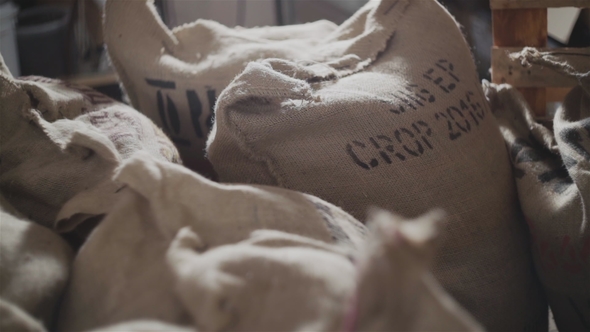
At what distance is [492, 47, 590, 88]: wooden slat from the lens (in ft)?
2.52

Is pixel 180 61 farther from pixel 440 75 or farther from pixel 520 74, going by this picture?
pixel 520 74

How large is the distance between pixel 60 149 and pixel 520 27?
2.04ft

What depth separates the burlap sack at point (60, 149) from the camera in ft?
1.77

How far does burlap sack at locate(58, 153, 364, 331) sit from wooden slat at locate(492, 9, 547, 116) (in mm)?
466

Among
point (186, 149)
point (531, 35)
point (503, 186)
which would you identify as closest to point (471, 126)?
point (503, 186)

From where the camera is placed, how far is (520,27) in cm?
79

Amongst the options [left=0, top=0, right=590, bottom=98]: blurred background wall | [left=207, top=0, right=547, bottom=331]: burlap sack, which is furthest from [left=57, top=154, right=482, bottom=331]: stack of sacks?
[left=0, top=0, right=590, bottom=98]: blurred background wall

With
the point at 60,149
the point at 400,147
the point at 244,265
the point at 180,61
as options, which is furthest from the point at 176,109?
the point at 244,265

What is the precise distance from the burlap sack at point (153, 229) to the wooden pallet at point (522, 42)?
449mm

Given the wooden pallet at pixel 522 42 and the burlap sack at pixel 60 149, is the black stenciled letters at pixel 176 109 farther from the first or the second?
the wooden pallet at pixel 522 42

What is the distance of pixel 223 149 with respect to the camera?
61 cm

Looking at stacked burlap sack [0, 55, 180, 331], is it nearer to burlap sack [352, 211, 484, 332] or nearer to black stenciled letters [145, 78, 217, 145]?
black stenciled letters [145, 78, 217, 145]

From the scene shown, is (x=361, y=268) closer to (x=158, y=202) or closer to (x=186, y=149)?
(x=158, y=202)

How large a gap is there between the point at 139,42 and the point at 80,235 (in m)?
0.38
